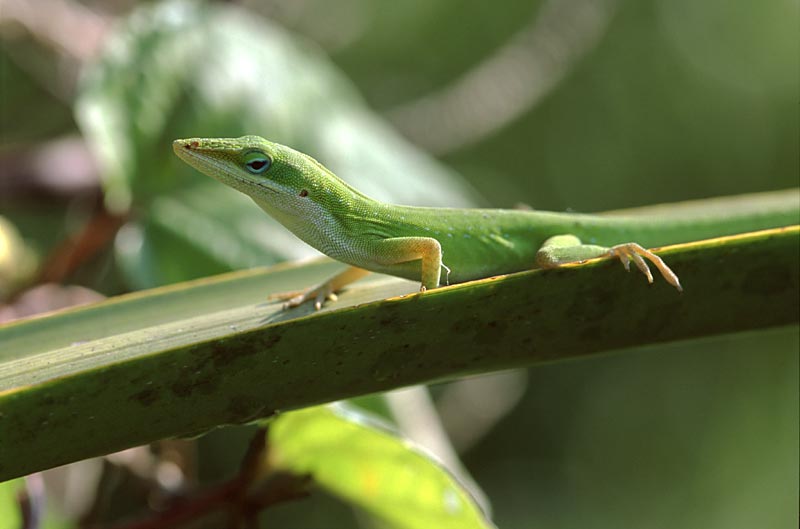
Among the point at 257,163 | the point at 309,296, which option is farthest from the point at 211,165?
the point at 309,296

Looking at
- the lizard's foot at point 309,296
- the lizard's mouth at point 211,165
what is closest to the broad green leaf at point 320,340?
the lizard's foot at point 309,296

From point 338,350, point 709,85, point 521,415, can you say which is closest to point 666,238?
point 338,350

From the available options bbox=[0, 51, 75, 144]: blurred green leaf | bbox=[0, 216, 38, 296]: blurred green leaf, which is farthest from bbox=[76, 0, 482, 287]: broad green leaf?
bbox=[0, 51, 75, 144]: blurred green leaf

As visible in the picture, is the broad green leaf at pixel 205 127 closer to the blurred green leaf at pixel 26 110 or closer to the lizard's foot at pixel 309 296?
the lizard's foot at pixel 309 296

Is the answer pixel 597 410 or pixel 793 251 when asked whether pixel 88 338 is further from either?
pixel 597 410

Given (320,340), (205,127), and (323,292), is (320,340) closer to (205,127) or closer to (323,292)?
(323,292)

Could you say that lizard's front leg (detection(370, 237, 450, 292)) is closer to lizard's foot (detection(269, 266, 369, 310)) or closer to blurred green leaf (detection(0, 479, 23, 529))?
lizard's foot (detection(269, 266, 369, 310))

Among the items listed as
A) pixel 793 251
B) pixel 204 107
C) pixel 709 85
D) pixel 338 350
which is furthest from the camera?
pixel 709 85
